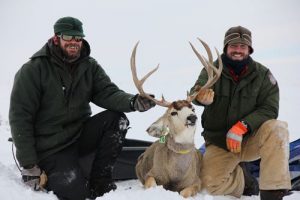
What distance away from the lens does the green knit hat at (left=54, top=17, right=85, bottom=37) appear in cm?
438

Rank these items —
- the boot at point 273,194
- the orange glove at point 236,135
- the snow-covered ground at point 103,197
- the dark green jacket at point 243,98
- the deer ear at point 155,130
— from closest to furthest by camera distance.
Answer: the snow-covered ground at point 103,197 < the boot at point 273,194 < the orange glove at point 236,135 < the deer ear at point 155,130 < the dark green jacket at point 243,98

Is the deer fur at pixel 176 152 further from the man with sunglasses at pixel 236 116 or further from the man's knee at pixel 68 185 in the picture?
the man's knee at pixel 68 185

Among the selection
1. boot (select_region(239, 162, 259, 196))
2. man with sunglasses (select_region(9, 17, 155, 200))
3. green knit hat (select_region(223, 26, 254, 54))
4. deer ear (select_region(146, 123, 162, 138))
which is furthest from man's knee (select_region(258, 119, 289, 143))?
man with sunglasses (select_region(9, 17, 155, 200))

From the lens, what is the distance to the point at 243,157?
466cm

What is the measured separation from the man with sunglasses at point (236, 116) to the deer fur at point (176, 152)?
27 cm

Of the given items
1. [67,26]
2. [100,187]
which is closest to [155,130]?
[100,187]

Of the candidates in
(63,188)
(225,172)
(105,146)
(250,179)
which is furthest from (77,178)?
(250,179)

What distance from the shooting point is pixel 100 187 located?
4355mm

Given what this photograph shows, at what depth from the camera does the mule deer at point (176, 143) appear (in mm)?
4332

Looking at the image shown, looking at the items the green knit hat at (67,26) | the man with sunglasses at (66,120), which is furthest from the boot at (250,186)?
the green knit hat at (67,26)

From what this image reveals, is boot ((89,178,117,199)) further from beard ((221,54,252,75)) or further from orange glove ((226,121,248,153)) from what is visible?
beard ((221,54,252,75))

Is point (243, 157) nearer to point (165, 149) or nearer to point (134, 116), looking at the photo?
point (165, 149)

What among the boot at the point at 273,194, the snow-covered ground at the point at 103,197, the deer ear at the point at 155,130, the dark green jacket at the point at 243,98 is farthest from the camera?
the dark green jacket at the point at 243,98

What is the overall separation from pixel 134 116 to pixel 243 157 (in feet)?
25.5
